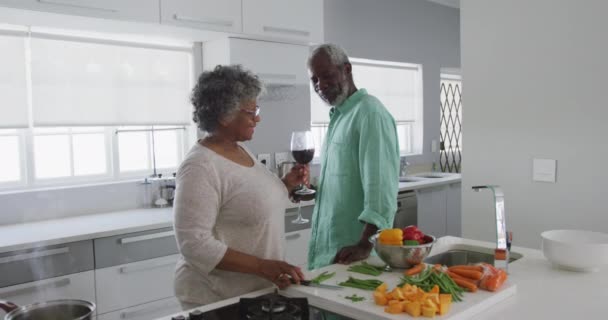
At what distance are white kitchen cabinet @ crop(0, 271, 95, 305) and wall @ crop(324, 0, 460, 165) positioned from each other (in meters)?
2.60

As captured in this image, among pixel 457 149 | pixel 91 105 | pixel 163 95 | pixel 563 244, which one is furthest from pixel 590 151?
pixel 457 149

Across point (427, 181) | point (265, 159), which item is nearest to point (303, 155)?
point (265, 159)

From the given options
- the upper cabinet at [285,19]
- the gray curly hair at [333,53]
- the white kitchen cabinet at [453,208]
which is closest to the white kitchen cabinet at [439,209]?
the white kitchen cabinet at [453,208]

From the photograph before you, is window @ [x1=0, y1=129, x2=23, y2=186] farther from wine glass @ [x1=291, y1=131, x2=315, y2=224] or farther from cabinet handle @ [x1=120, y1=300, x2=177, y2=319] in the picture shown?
wine glass @ [x1=291, y1=131, x2=315, y2=224]

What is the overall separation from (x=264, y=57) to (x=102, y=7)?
107 centimetres

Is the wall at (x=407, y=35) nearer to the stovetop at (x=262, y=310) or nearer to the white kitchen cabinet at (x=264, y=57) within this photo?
the white kitchen cabinet at (x=264, y=57)

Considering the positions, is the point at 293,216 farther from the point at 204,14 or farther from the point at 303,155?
the point at 303,155

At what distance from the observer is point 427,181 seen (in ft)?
14.9

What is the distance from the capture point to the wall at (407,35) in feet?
14.5

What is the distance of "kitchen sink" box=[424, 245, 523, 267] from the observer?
6.60 feet

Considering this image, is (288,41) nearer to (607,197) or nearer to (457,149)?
(607,197)

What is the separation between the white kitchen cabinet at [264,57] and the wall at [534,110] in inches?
44.3

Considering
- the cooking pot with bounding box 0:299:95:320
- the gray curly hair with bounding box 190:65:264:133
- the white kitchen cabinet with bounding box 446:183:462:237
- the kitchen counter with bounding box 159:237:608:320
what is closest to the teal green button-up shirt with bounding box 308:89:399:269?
the kitchen counter with bounding box 159:237:608:320

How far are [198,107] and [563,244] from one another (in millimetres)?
1185
